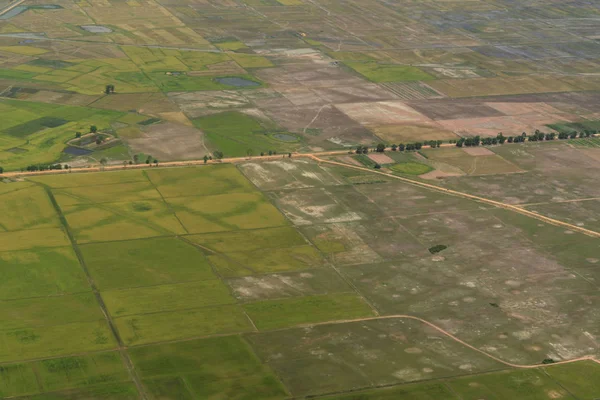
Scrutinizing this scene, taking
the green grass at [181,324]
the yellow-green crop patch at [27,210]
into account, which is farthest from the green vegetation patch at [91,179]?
the green grass at [181,324]

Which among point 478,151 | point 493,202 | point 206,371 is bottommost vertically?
point 206,371

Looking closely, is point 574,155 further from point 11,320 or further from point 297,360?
point 11,320

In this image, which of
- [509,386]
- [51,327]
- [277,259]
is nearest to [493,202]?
[277,259]

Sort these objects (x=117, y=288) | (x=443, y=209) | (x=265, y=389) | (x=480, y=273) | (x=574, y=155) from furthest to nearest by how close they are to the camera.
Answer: (x=574, y=155) → (x=443, y=209) → (x=480, y=273) → (x=117, y=288) → (x=265, y=389)

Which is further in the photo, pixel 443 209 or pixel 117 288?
pixel 443 209

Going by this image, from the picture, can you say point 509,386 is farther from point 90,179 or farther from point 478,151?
point 90,179

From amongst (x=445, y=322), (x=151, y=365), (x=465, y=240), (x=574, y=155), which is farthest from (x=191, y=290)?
(x=574, y=155)
